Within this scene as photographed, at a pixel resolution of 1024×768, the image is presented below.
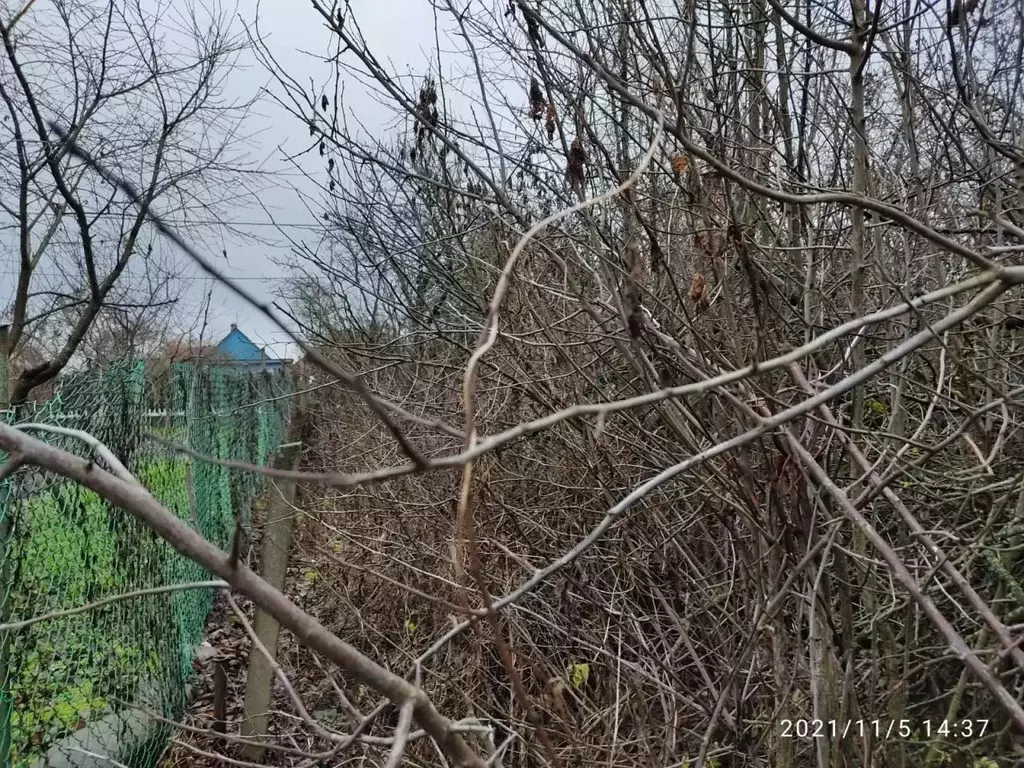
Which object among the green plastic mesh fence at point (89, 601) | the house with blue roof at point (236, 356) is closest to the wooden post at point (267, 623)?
the green plastic mesh fence at point (89, 601)

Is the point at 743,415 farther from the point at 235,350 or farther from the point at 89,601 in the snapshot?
the point at 235,350

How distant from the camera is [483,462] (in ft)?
13.6

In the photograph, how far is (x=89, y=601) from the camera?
3.33 meters

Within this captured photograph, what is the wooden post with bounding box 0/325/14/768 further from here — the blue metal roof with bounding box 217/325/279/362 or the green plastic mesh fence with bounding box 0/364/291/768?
the blue metal roof with bounding box 217/325/279/362

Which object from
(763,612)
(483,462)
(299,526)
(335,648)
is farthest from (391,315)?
(335,648)

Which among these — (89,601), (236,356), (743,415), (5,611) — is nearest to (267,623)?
(89,601)

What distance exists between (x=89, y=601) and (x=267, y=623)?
80 cm

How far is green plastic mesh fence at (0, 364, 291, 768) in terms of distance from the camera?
2.64m
